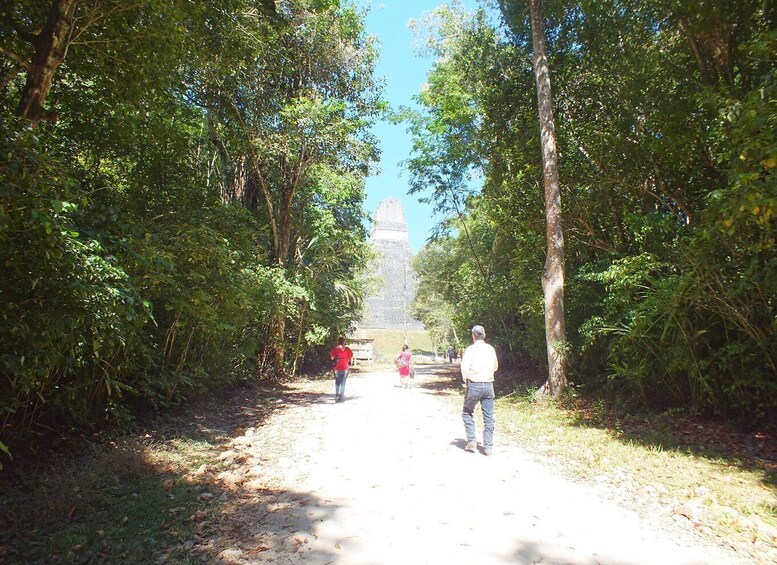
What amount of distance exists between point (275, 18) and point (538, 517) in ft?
31.2

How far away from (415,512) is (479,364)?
7.97 feet

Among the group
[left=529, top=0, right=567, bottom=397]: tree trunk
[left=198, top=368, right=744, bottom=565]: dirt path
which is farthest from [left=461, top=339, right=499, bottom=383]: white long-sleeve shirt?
[left=529, top=0, right=567, bottom=397]: tree trunk

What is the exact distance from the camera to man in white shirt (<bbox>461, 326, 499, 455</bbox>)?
589 centimetres

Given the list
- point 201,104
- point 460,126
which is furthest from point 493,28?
point 201,104

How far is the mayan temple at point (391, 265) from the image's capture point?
223 ft

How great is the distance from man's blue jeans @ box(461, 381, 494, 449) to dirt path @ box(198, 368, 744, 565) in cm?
26

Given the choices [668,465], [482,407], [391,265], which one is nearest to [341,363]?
[482,407]

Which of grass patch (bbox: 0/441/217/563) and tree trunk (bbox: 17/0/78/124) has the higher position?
tree trunk (bbox: 17/0/78/124)

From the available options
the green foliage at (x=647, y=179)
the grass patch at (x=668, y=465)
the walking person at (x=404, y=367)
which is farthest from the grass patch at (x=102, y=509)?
the walking person at (x=404, y=367)

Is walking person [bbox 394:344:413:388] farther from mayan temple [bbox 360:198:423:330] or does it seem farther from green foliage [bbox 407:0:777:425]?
mayan temple [bbox 360:198:423:330]

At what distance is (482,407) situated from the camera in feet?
19.5

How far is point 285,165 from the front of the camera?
14.9 m

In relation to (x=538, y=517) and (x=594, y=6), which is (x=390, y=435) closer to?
(x=538, y=517)

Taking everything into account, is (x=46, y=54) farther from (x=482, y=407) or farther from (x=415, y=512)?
(x=482, y=407)
